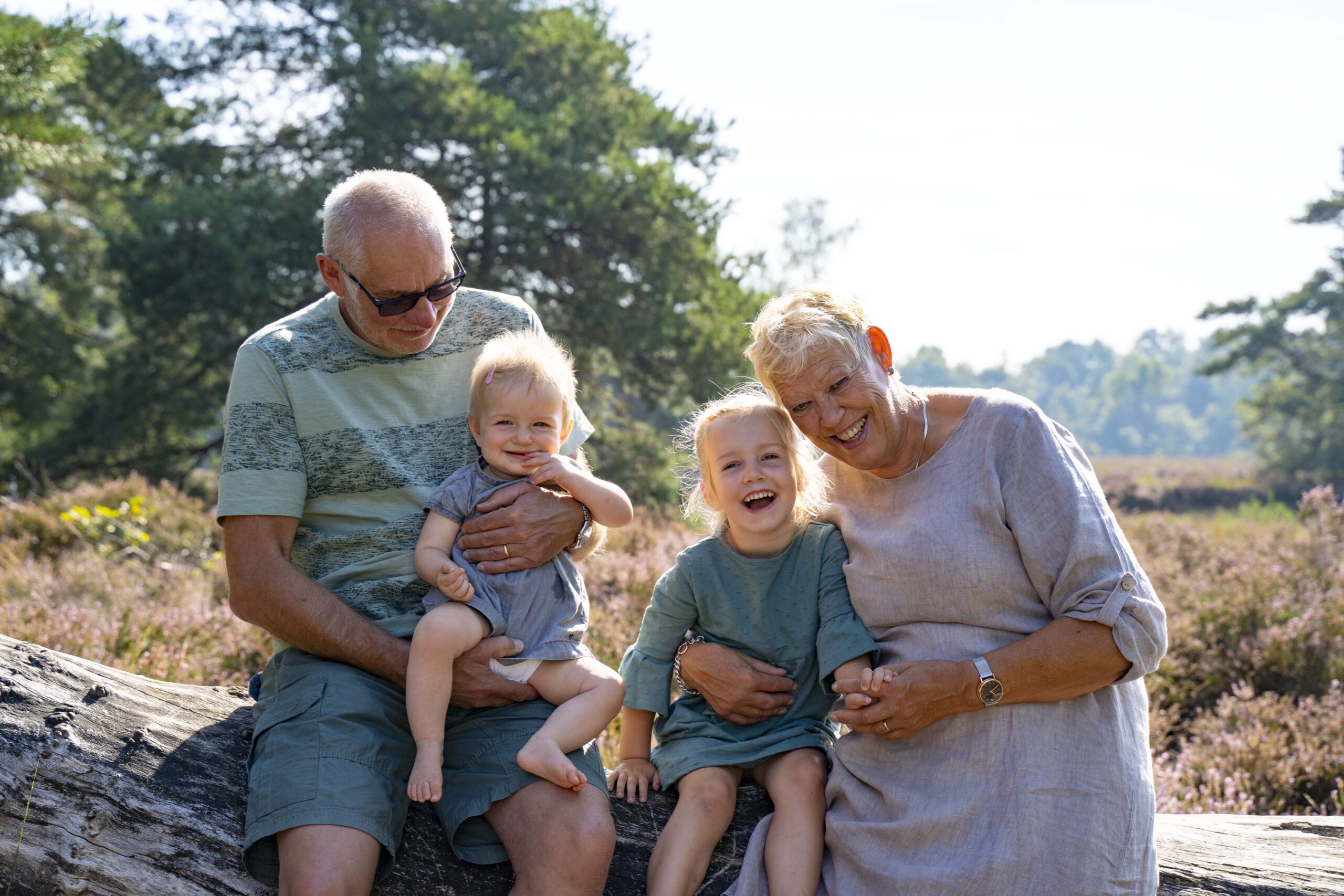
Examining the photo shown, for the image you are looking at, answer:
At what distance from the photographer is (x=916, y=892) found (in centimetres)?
218

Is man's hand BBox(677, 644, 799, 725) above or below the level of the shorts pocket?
above

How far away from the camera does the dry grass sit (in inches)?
164

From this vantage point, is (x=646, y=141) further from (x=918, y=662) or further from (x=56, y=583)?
(x=918, y=662)

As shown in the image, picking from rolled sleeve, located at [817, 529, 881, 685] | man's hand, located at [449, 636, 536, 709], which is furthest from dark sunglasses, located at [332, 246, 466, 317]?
rolled sleeve, located at [817, 529, 881, 685]

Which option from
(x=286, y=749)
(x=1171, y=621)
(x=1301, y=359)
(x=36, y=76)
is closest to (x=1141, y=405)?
(x=1301, y=359)

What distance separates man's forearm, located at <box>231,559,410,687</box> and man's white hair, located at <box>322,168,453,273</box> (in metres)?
0.87

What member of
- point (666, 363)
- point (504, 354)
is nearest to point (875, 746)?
point (504, 354)

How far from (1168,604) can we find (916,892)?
512cm

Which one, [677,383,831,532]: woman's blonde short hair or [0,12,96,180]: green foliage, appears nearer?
[677,383,831,532]: woman's blonde short hair

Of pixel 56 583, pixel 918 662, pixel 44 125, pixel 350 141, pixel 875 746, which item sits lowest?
pixel 56 583

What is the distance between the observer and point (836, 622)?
7.97ft

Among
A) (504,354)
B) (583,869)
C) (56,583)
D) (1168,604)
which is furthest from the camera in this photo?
(1168,604)

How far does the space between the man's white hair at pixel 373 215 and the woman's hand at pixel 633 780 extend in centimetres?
150

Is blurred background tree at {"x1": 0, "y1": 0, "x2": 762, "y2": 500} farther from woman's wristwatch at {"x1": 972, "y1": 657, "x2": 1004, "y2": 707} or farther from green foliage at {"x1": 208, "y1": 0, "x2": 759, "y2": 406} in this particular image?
woman's wristwatch at {"x1": 972, "y1": 657, "x2": 1004, "y2": 707}
